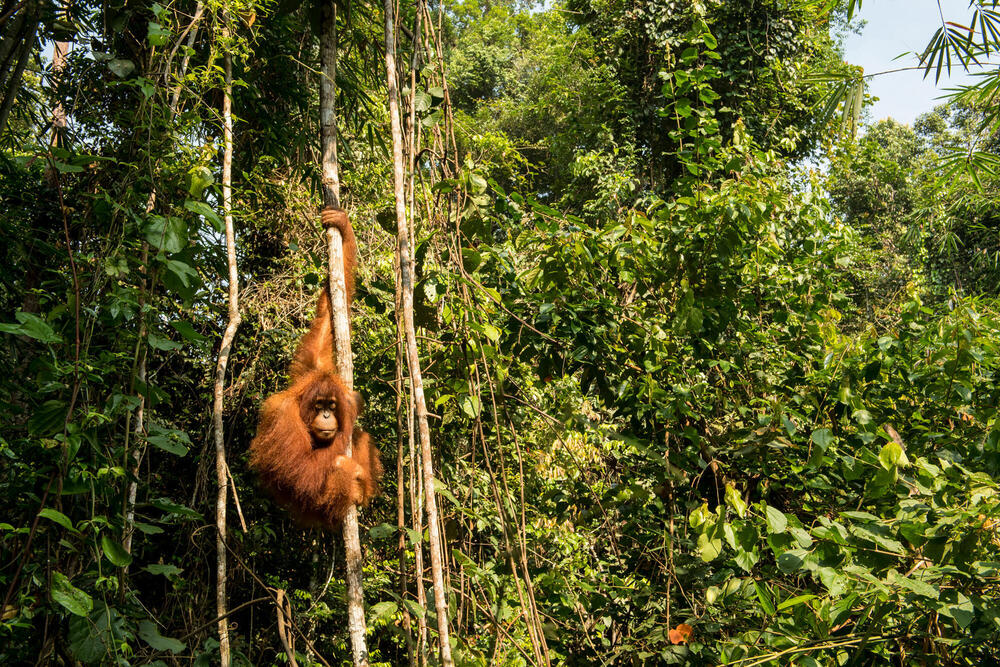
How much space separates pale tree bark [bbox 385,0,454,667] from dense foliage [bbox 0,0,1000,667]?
0.28 ft

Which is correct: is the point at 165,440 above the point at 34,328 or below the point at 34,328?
below

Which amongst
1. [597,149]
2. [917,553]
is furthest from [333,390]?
[597,149]

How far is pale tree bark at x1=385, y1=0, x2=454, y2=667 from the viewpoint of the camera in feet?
5.38

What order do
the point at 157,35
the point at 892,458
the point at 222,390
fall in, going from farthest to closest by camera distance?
1. the point at 222,390
2. the point at 157,35
3. the point at 892,458

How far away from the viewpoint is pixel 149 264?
6.79ft

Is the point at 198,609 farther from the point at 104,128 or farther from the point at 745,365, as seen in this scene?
the point at 745,365

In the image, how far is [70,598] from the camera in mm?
1602

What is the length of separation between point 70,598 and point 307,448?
51.9 inches

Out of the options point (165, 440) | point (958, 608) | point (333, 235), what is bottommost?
point (958, 608)

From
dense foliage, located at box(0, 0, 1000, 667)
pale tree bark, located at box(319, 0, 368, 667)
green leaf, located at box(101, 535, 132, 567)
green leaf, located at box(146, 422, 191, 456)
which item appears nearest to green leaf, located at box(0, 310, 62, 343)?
dense foliage, located at box(0, 0, 1000, 667)

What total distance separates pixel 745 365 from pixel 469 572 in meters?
1.72

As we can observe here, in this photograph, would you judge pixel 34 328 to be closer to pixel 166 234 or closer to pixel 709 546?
pixel 166 234

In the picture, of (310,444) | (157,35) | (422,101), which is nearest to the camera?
(157,35)

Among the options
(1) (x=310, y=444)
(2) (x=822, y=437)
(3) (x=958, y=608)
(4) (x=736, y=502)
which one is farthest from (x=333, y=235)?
(3) (x=958, y=608)
